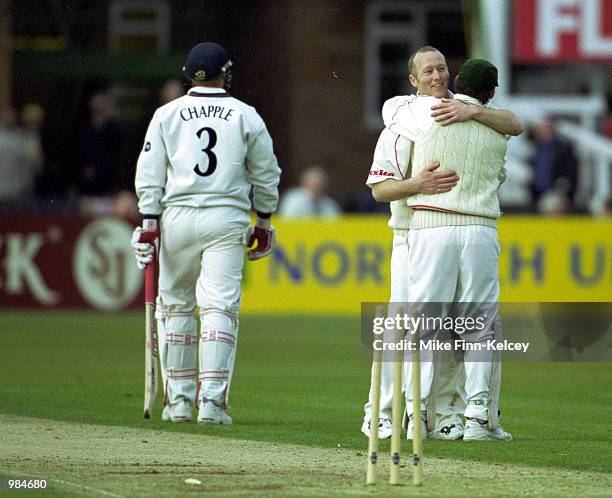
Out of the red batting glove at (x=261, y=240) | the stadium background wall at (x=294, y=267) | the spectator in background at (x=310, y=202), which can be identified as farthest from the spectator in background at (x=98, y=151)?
the red batting glove at (x=261, y=240)

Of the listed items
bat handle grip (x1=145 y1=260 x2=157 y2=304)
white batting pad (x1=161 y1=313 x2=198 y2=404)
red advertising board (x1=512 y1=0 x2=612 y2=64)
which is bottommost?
white batting pad (x1=161 y1=313 x2=198 y2=404)

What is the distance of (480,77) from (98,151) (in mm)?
12191

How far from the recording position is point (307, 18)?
1153 inches

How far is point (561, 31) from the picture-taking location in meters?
24.7

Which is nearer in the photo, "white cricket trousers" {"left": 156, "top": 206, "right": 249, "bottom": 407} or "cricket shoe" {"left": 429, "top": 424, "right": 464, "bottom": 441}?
"cricket shoe" {"left": 429, "top": 424, "right": 464, "bottom": 441}

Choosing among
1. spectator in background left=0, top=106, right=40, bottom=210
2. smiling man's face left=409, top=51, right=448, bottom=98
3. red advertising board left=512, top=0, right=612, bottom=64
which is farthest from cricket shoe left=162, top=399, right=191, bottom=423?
red advertising board left=512, top=0, right=612, bottom=64

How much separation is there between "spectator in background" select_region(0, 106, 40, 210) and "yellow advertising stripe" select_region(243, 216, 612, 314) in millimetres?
3470

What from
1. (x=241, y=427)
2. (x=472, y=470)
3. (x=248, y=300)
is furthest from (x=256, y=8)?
(x=472, y=470)

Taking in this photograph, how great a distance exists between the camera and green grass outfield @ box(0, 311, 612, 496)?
895 cm

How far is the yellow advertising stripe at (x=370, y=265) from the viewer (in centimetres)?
1992

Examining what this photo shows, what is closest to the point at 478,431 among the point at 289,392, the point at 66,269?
the point at 289,392

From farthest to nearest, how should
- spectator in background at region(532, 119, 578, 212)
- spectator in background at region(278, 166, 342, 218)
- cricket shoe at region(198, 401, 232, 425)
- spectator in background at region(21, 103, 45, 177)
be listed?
spectator in background at region(532, 119, 578, 212) < spectator in background at region(21, 103, 45, 177) < spectator in background at region(278, 166, 342, 218) < cricket shoe at region(198, 401, 232, 425)

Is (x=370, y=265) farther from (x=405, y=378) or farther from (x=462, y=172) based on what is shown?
(x=462, y=172)

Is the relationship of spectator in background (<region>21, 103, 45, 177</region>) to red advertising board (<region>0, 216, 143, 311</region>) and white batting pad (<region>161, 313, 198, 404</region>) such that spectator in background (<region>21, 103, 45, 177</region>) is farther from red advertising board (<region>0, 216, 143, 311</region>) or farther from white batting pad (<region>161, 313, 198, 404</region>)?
white batting pad (<region>161, 313, 198, 404</region>)
